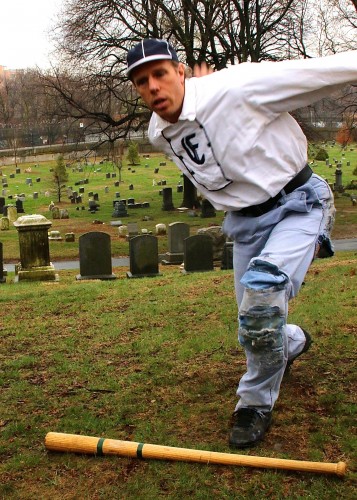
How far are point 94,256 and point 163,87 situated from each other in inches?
431

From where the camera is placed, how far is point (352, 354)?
469 centimetres

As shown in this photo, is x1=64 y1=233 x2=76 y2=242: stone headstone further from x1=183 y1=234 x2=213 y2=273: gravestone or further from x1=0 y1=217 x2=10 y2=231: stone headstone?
x1=183 y1=234 x2=213 y2=273: gravestone

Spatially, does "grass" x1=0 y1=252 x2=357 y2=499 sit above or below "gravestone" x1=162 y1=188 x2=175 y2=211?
above

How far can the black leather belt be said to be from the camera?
3555 millimetres

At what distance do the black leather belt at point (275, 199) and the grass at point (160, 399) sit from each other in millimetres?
1091

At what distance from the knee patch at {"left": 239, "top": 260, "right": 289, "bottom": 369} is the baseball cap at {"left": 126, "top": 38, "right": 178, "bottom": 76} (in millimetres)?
1161

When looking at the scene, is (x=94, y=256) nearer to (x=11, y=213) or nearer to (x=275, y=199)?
(x=275, y=199)

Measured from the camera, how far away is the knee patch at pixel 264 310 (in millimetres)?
3196

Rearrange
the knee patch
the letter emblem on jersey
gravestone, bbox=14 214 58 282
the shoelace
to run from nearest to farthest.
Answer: the knee patch
the shoelace
the letter emblem on jersey
gravestone, bbox=14 214 58 282

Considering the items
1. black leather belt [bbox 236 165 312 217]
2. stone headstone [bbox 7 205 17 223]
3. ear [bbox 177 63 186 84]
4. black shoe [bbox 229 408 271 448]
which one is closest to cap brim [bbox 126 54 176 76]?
ear [bbox 177 63 186 84]

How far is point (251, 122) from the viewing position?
338 centimetres

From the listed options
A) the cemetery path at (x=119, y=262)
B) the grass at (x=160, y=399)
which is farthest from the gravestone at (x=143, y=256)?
the grass at (x=160, y=399)

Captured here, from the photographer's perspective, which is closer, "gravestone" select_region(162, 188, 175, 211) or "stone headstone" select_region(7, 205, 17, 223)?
"stone headstone" select_region(7, 205, 17, 223)

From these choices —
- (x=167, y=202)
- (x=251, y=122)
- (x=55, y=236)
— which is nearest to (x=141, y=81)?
(x=251, y=122)
